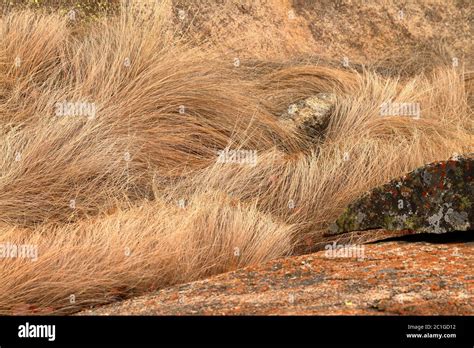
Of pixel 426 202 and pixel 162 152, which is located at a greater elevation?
pixel 162 152

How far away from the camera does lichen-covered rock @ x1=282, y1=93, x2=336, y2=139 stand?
7.02 meters

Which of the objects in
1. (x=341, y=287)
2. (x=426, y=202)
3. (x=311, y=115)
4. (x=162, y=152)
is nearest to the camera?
(x=341, y=287)

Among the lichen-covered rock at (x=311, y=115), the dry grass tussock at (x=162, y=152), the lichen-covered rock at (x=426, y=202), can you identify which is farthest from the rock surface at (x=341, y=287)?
the lichen-covered rock at (x=311, y=115)

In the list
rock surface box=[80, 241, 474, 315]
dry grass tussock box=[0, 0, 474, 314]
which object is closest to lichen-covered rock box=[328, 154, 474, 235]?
rock surface box=[80, 241, 474, 315]

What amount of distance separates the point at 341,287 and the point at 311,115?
3.27m

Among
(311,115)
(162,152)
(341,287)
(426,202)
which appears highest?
(311,115)

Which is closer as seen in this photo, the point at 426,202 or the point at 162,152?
the point at 426,202

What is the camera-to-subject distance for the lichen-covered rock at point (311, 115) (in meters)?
7.02

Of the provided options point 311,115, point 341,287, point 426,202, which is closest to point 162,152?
point 311,115

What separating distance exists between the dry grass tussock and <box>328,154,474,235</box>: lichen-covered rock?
64 centimetres

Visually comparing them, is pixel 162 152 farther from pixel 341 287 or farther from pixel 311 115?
pixel 341 287

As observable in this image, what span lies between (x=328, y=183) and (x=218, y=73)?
5.50 ft

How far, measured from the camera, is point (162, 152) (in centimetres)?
619

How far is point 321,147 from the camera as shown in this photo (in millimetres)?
6711
